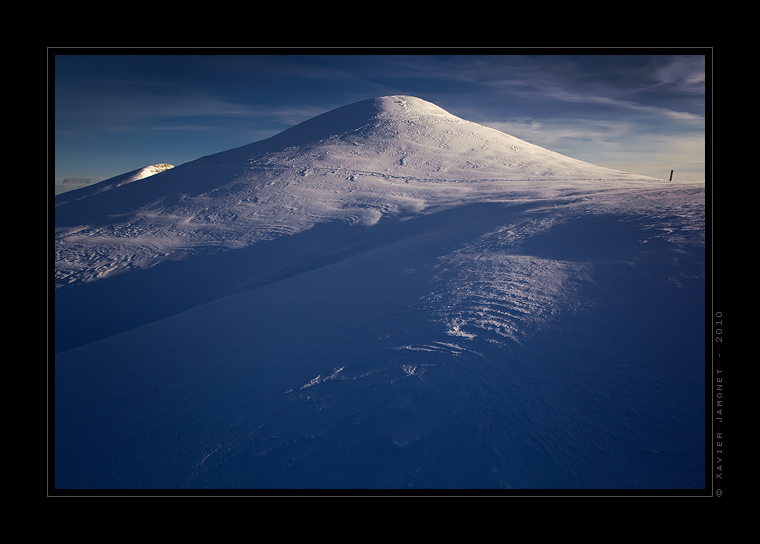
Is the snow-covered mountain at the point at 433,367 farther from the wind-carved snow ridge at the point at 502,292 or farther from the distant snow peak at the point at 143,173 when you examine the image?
the distant snow peak at the point at 143,173

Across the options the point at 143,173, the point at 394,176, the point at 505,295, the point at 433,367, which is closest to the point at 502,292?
the point at 505,295

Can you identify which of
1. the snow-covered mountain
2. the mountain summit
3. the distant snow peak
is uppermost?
the distant snow peak

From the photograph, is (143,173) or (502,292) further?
(143,173)

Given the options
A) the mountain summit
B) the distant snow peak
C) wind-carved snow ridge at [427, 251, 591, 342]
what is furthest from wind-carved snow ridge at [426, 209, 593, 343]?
the distant snow peak

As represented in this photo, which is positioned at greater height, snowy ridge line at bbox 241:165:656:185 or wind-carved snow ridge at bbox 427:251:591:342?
snowy ridge line at bbox 241:165:656:185

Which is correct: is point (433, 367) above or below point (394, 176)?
below

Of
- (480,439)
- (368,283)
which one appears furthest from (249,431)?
(368,283)

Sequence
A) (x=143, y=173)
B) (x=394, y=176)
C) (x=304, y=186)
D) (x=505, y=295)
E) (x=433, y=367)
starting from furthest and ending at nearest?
1. (x=143, y=173)
2. (x=394, y=176)
3. (x=304, y=186)
4. (x=505, y=295)
5. (x=433, y=367)

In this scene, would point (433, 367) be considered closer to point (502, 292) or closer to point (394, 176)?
point (502, 292)

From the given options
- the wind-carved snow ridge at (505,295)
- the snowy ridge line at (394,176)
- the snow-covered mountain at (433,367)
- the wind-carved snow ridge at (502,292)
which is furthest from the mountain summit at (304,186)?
the wind-carved snow ridge at (505,295)

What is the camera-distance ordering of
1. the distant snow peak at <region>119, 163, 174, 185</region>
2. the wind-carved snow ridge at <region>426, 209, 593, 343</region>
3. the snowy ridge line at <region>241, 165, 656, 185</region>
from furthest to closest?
the distant snow peak at <region>119, 163, 174, 185</region>, the snowy ridge line at <region>241, 165, 656, 185</region>, the wind-carved snow ridge at <region>426, 209, 593, 343</region>

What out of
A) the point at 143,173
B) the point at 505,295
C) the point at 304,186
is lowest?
the point at 505,295

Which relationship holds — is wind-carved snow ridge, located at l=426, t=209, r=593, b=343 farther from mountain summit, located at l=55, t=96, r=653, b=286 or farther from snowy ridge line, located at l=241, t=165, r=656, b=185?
snowy ridge line, located at l=241, t=165, r=656, b=185
